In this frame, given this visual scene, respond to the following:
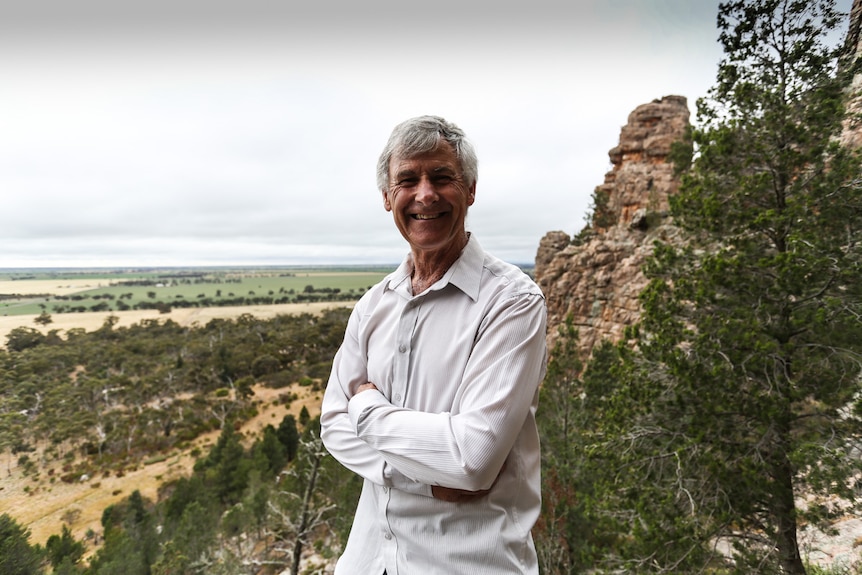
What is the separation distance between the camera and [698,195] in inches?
202

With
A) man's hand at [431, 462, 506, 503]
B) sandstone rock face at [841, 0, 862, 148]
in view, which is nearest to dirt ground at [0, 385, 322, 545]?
man's hand at [431, 462, 506, 503]

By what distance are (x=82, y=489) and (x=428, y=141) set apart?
2734 cm

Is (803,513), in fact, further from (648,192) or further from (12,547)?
(648,192)

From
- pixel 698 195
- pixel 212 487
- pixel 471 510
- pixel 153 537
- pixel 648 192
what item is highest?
pixel 648 192

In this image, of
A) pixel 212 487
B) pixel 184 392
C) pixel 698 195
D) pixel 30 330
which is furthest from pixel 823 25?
pixel 184 392

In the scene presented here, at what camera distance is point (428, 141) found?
1433 millimetres

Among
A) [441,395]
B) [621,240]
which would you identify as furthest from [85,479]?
[621,240]

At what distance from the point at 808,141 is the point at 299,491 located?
57.8 ft

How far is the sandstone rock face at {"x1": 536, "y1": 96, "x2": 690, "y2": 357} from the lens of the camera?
21.0 m

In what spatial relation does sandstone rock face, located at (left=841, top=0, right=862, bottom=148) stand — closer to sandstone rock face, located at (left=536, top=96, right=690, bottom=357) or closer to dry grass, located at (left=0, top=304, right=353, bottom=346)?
dry grass, located at (left=0, top=304, right=353, bottom=346)

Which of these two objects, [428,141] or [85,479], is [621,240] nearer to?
[428,141]

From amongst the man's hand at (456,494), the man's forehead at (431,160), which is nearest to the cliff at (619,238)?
the man's forehead at (431,160)

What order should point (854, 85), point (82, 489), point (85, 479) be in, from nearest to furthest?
Result: point (854, 85) < point (82, 489) < point (85, 479)

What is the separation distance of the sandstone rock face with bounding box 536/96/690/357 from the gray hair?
20.8 meters
